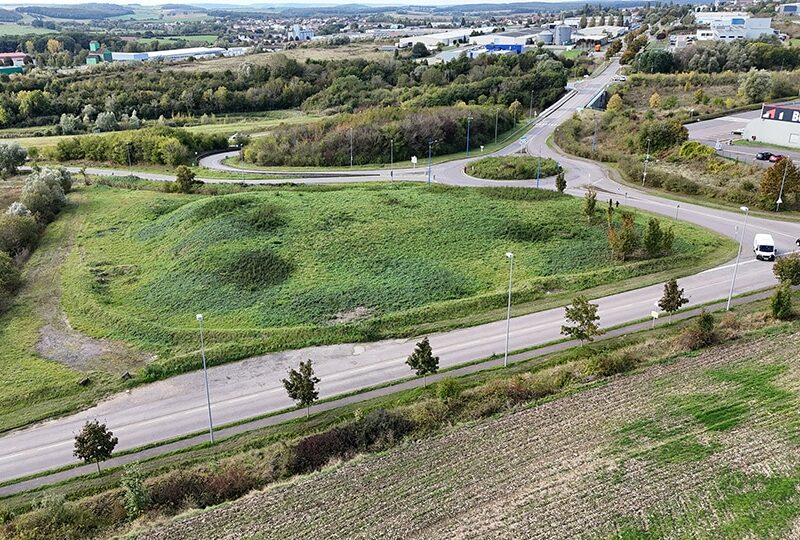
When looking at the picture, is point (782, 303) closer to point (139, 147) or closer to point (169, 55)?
point (139, 147)

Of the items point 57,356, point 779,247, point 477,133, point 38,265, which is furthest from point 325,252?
point 477,133

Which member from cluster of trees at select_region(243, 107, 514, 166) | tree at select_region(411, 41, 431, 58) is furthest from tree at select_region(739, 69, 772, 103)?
tree at select_region(411, 41, 431, 58)

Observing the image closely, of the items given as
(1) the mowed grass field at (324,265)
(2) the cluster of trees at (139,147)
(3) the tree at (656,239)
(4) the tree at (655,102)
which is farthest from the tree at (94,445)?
(4) the tree at (655,102)

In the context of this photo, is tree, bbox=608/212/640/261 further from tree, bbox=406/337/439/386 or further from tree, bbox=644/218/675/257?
tree, bbox=406/337/439/386

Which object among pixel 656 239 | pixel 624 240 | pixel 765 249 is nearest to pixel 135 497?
pixel 624 240

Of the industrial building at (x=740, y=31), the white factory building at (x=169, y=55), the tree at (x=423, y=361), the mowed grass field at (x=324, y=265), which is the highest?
the industrial building at (x=740, y=31)

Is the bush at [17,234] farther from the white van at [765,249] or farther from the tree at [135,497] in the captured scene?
the white van at [765,249]

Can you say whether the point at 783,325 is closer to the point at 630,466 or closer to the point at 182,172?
the point at 630,466
